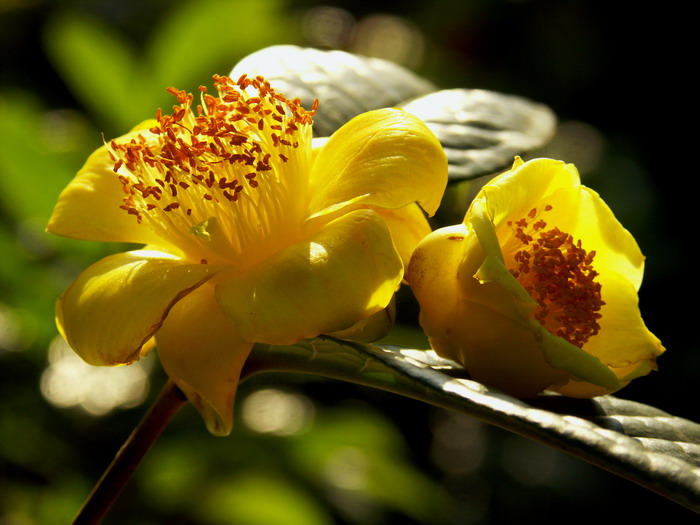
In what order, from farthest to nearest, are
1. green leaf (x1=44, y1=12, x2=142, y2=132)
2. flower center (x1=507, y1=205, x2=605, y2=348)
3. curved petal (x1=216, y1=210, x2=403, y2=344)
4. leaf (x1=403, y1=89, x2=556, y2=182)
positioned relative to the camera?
green leaf (x1=44, y1=12, x2=142, y2=132)
leaf (x1=403, y1=89, x2=556, y2=182)
flower center (x1=507, y1=205, x2=605, y2=348)
curved petal (x1=216, y1=210, x2=403, y2=344)

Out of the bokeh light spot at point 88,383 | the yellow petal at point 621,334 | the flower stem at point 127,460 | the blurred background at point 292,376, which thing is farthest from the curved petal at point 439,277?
the bokeh light spot at point 88,383

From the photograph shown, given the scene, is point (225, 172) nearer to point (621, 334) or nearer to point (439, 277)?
point (439, 277)

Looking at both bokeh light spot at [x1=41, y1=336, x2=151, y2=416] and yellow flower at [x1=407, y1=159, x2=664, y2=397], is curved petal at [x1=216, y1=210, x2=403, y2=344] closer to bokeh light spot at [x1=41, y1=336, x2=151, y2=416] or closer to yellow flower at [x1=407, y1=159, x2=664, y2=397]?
yellow flower at [x1=407, y1=159, x2=664, y2=397]

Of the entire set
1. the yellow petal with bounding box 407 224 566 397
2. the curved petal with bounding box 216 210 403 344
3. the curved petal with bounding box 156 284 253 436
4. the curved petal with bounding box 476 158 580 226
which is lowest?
the curved petal with bounding box 156 284 253 436

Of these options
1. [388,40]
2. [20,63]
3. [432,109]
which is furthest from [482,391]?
[20,63]

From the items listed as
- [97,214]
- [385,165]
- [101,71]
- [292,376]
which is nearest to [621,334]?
[385,165]

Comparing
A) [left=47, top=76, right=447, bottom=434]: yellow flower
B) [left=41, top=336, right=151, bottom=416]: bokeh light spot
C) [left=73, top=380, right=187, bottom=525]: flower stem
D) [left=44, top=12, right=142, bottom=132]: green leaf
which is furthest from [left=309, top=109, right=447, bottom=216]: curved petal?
[left=41, top=336, right=151, bottom=416]: bokeh light spot
